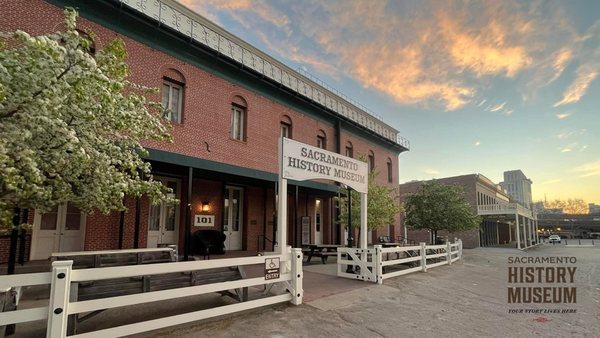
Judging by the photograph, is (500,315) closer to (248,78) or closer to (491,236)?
(248,78)

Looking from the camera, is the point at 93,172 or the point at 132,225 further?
the point at 132,225

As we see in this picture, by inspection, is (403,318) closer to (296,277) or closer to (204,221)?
(296,277)

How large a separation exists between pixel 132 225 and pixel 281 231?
708cm

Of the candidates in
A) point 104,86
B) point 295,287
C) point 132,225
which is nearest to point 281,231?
point 295,287

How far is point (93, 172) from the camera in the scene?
510cm

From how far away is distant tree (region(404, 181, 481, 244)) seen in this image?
21672mm

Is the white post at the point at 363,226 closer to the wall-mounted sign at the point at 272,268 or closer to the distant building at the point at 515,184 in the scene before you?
the wall-mounted sign at the point at 272,268

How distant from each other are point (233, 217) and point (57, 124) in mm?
12524

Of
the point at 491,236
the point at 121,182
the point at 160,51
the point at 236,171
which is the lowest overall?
the point at 491,236

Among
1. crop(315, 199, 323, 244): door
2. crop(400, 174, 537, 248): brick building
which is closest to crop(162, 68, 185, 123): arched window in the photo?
crop(315, 199, 323, 244): door

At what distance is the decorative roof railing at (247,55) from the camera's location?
13062 millimetres

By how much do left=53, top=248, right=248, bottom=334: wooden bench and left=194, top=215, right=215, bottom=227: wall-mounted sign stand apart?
4.28 metres

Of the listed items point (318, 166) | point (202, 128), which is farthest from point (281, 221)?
point (202, 128)

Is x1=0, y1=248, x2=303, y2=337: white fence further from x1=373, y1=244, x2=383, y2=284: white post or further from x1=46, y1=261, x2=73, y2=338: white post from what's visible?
x1=373, y1=244, x2=383, y2=284: white post
